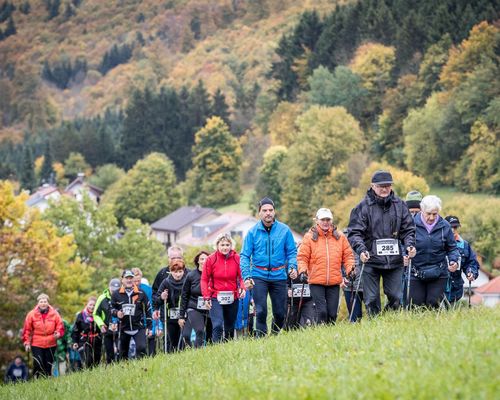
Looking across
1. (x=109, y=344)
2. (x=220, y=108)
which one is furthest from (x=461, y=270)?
(x=220, y=108)

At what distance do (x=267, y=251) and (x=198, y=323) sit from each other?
2.15 metres

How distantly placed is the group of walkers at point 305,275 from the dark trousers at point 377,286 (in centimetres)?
1

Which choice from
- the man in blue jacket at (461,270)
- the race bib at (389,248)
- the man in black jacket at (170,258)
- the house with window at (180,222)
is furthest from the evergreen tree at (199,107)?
the race bib at (389,248)

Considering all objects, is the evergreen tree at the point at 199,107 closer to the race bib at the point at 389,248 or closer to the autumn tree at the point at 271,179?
the autumn tree at the point at 271,179

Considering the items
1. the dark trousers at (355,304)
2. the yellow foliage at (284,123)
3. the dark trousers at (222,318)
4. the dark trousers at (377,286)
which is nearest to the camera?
the dark trousers at (377,286)

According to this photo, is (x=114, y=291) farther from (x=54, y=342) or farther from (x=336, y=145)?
(x=336, y=145)

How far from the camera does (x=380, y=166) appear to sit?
9388 centimetres

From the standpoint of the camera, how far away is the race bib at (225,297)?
1530cm

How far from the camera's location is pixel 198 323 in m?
16.5

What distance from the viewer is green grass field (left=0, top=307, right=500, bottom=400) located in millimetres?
8312

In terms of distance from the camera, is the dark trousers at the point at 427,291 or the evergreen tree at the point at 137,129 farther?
the evergreen tree at the point at 137,129

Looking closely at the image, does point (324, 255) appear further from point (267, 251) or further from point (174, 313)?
point (174, 313)

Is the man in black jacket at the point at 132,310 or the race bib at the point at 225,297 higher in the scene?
the race bib at the point at 225,297

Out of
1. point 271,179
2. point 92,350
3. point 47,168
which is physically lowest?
point 47,168
